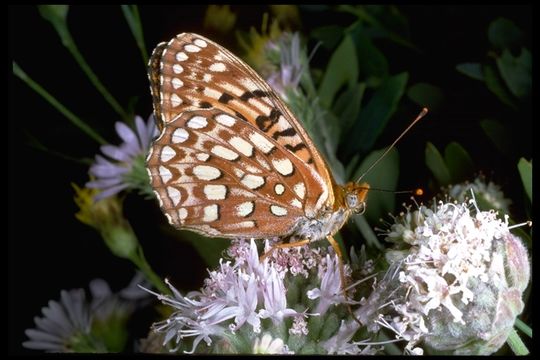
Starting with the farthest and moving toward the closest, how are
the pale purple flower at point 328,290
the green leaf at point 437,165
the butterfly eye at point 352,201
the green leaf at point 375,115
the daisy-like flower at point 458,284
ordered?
the green leaf at point 375,115 < the green leaf at point 437,165 < the butterfly eye at point 352,201 < the pale purple flower at point 328,290 < the daisy-like flower at point 458,284

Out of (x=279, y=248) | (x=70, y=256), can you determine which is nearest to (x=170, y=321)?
(x=279, y=248)

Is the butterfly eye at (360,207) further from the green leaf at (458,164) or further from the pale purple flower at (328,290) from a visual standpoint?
the green leaf at (458,164)

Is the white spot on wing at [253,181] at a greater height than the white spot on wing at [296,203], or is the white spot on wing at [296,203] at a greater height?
the white spot on wing at [253,181]

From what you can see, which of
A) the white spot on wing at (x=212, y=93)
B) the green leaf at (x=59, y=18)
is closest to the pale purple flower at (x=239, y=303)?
the white spot on wing at (x=212, y=93)

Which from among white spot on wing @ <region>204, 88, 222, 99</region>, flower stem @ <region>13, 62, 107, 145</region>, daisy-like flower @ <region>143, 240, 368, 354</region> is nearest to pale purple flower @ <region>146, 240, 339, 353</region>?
daisy-like flower @ <region>143, 240, 368, 354</region>

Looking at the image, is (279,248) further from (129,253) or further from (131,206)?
(131,206)

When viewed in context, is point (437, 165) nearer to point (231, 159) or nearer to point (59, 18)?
point (231, 159)

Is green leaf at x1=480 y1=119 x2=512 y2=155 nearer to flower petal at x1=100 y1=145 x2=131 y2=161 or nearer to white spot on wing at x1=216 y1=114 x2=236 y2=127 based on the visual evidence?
white spot on wing at x1=216 y1=114 x2=236 y2=127
